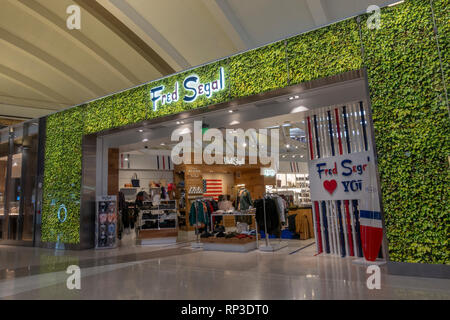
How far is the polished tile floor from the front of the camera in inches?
136

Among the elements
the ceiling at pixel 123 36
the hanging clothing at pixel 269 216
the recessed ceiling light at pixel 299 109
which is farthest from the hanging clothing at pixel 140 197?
the recessed ceiling light at pixel 299 109

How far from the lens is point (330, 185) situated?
5809 millimetres

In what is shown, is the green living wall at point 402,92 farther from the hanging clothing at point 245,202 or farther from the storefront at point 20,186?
the storefront at point 20,186

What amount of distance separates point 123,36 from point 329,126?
788 centimetres

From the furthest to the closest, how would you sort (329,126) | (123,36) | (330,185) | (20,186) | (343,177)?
(123,36) < (20,186) < (329,126) < (330,185) < (343,177)

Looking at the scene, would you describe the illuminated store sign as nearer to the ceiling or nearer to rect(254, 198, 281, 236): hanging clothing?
the ceiling

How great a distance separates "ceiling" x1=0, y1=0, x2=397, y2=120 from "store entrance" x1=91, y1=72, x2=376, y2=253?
83.6 inches

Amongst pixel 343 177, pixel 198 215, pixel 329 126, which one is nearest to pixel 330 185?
pixel 343 177

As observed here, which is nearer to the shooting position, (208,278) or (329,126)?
(208,278)

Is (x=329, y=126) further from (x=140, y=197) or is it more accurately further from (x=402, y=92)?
(x=140, y=197)

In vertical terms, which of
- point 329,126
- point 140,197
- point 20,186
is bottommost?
point 140,197

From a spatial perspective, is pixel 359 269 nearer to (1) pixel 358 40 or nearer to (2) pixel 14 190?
(1) pixel 358 40

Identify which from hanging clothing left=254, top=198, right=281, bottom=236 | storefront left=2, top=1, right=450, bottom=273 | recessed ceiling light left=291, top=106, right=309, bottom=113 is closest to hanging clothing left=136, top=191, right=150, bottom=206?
storefront left=2, top=1, right=450, bottom=273
